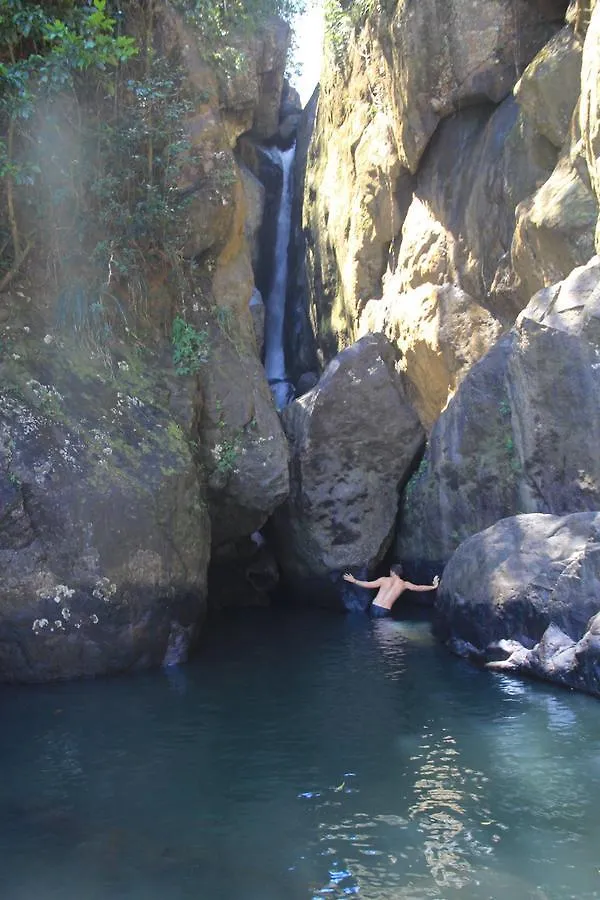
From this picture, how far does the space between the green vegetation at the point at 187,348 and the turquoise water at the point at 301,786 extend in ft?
14.9

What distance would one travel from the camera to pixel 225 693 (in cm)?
1005

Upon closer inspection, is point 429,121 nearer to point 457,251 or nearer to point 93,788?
point 457,251

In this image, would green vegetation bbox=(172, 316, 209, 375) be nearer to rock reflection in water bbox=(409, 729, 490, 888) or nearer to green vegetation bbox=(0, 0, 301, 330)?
green vegetation bbox=(0, 0, 301, 330)

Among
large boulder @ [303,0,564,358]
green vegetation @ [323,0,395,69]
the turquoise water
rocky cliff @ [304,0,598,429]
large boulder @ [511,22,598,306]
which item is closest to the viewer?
the turquoise water

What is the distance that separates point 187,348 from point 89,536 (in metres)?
3.87

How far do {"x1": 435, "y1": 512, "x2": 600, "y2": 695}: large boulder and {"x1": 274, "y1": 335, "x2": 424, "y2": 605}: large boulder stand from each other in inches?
193

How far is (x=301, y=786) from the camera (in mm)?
6891

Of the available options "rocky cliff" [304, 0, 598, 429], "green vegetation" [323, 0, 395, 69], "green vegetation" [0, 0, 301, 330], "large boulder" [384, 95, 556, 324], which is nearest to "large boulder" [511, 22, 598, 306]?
"rocky cliff" [304, 0, 598, 429]

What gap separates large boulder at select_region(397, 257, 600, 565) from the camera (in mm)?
11711

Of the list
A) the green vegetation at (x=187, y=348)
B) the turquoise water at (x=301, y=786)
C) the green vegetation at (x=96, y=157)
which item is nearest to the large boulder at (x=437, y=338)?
the green vegetation at (x=96, y=157)

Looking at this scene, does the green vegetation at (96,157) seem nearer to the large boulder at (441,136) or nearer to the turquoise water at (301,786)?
the large boulder at (441,136)

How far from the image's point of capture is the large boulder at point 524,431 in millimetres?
11711

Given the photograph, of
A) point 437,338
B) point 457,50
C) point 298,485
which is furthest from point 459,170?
point 298,485

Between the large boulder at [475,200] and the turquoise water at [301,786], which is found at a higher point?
the large boulder at [475,200]
